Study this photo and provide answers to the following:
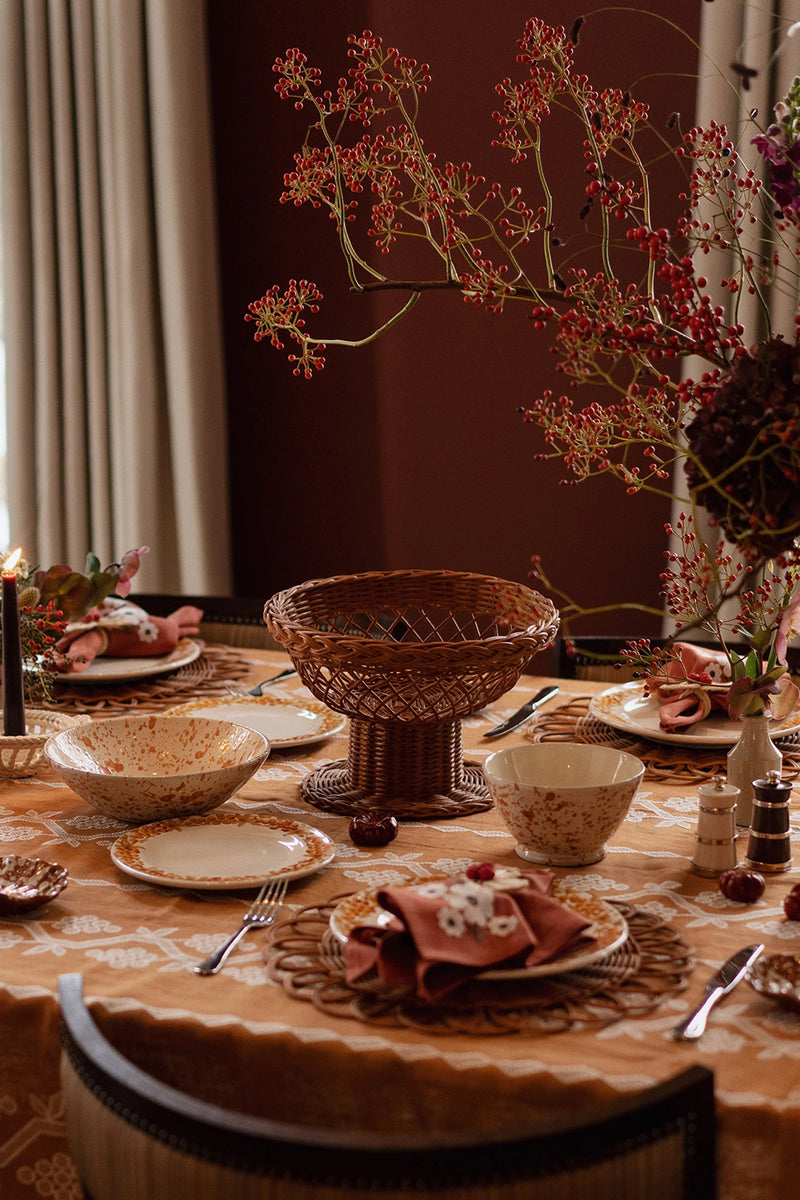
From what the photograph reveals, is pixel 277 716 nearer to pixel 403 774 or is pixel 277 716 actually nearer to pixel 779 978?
pixel 403 774

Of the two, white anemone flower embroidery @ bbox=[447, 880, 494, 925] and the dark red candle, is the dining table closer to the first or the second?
white anemone flower embroidery @ bbox=[447, 880, 494, 925]

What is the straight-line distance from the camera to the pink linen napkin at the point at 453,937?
84 centimetres

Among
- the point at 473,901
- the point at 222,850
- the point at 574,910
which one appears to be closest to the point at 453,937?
the point at 473,901

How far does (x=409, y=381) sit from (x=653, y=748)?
1.56m

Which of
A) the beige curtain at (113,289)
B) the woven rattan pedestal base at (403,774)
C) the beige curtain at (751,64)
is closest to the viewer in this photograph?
the woven rattan pedestal base at (403,774)

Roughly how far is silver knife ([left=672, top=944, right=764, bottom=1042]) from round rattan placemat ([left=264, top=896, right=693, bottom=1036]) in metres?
0.02

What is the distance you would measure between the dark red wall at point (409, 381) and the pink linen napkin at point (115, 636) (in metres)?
1.15

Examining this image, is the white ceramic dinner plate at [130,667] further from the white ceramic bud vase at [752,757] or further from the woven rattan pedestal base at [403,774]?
the white ceramic bud vase at [752,757]

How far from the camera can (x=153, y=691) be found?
168cm

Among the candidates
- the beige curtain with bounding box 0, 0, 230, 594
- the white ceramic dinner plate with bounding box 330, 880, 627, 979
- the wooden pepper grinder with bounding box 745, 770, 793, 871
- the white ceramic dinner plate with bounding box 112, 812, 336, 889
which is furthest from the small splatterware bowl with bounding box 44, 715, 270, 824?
the beige curtain with bounding box 0, 0, 230, 594

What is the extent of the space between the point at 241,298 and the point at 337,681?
2.01 meters

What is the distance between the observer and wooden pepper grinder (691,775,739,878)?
1.08 metres

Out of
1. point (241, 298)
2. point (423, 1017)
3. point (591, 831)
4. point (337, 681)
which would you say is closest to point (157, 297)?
point (241, 298)

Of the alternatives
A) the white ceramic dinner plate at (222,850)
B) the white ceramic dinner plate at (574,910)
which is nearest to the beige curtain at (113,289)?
the white ceramic dinner plate at (222,850)
